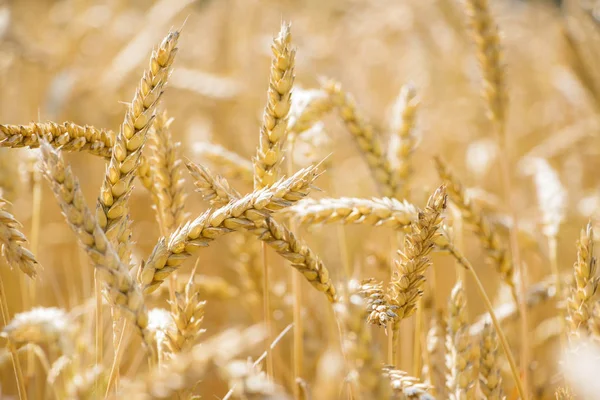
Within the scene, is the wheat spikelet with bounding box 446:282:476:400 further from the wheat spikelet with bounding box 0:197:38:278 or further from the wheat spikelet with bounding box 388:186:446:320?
the wheat spikelet with bounding box 0:197:38:278

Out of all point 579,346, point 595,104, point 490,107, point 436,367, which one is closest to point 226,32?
point 595,104

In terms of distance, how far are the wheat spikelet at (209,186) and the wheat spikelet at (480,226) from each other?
1.57 ft

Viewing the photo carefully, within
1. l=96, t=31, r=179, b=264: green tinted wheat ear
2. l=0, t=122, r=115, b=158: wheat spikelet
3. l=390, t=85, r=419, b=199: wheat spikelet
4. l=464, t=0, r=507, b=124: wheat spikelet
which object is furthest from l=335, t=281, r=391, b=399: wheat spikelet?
Result: l=464, t=0, r=507, b=124: wheat spikelet

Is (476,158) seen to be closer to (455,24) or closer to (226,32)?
(455,24)

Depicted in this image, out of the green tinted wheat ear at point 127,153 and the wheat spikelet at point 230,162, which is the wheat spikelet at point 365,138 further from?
the green tinted wheat ear at point 127,153

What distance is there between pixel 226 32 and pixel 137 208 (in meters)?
1.60

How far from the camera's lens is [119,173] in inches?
25.9

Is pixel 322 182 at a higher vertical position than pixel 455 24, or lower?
lower

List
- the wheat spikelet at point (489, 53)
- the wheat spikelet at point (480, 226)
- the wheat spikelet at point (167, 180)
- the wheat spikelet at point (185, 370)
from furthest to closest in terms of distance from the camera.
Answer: the wheat spikelet at point (489, 53) < the wheat spikelet at point (480, 226) < the wheat spikelet at point (167, 180) < the wheat spikelet at point (185, 370)

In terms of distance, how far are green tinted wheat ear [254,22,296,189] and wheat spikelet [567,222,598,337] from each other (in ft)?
1.52

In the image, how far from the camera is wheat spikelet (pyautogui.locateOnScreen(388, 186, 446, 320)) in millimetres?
682

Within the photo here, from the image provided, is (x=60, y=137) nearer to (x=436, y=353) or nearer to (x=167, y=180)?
(x=167, y=180)

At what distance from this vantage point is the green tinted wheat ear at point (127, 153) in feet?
2.14

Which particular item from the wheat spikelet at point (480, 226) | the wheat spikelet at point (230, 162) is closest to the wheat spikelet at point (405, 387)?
the wheat spikelet at point (480, 226)
